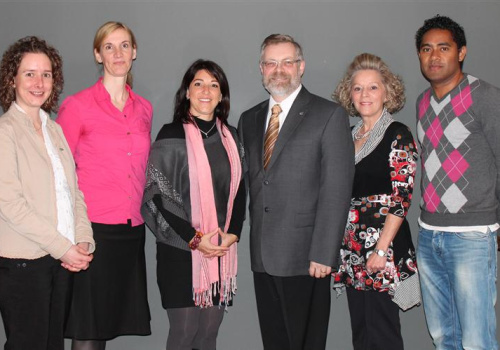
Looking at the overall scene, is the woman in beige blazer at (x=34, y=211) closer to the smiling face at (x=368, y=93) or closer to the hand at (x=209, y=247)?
the hand at (x=209, y=247)

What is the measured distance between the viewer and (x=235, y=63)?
3.38m

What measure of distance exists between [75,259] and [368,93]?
5.73 feet

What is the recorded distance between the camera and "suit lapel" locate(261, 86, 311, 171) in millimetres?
2650

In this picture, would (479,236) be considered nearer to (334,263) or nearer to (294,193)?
(334,263)

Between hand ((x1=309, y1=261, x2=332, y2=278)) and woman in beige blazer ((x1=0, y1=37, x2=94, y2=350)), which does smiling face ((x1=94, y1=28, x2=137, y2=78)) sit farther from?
hand ((x1=309, y1=261, x2=332, y2=278))

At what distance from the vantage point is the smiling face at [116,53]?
2775mm

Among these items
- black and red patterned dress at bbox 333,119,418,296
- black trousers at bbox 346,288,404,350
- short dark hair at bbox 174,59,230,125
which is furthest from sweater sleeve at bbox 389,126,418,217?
short dark hair at bbox 174,59,230,125

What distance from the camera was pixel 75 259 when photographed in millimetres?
2340

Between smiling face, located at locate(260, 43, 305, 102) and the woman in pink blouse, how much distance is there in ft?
2.43

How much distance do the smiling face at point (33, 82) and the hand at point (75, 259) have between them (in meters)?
0.66

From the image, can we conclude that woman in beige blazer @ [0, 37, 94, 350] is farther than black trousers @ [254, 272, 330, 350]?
No

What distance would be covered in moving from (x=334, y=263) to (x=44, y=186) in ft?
4.63

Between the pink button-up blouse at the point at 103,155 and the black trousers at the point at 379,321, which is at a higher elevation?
the pink button-up blouse at the point at 103,155

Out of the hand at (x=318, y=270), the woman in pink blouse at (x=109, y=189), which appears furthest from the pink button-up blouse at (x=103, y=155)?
the hand at (x=318, y=270)
